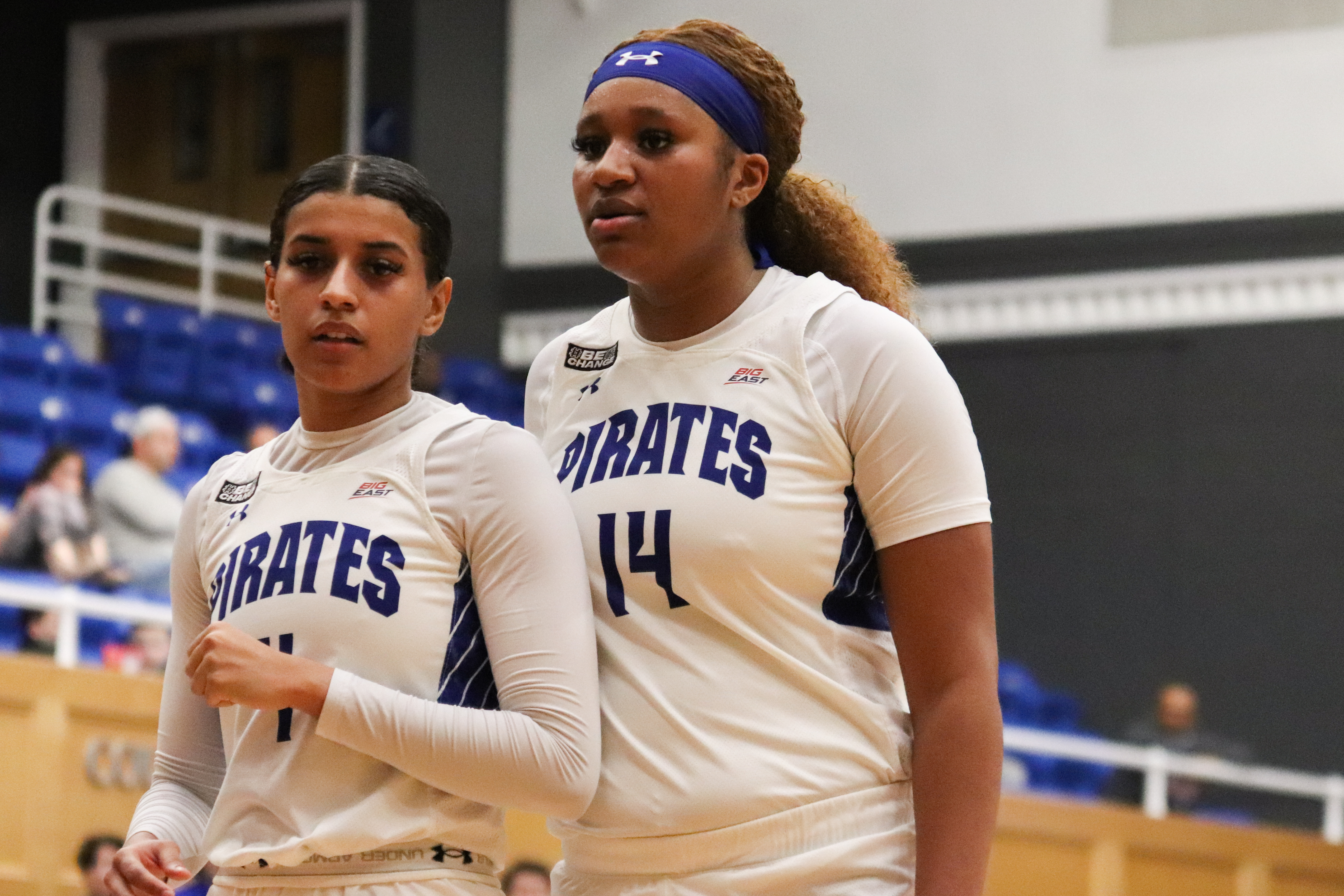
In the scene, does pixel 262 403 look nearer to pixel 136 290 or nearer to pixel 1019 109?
pixel 136 290

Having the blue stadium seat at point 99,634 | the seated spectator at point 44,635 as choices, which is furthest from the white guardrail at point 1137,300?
the seated spectator at point 44,635

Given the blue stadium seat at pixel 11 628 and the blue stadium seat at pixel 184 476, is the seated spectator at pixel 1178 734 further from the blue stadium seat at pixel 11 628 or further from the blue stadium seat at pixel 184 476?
the blue stadium seat at pixel 11 628

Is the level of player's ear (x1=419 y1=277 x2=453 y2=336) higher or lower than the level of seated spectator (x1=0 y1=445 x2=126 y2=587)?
higher

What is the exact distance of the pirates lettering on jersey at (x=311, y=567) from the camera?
1.54m

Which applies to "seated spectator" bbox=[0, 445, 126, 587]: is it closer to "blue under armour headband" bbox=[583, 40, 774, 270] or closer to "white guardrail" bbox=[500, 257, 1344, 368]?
"white guardrail" bbox=[500, 257, 1344, 368]

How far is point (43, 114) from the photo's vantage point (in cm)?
1066

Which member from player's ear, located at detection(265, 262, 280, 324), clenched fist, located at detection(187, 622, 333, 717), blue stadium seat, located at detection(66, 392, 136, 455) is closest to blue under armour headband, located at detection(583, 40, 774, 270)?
player's ear, located at detection(265, 262, 280, 324)

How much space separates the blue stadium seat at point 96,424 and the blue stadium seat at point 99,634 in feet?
5.87

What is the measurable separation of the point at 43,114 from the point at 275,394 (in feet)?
10.8

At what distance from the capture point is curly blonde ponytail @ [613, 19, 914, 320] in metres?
1.70

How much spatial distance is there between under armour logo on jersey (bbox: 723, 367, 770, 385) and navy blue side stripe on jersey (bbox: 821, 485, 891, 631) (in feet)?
0.42

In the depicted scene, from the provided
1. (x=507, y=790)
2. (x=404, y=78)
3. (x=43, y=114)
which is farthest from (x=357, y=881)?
(x=43, y=114)

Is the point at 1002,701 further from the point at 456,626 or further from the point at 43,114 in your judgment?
the point at 456,626

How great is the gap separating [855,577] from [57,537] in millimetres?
4442
